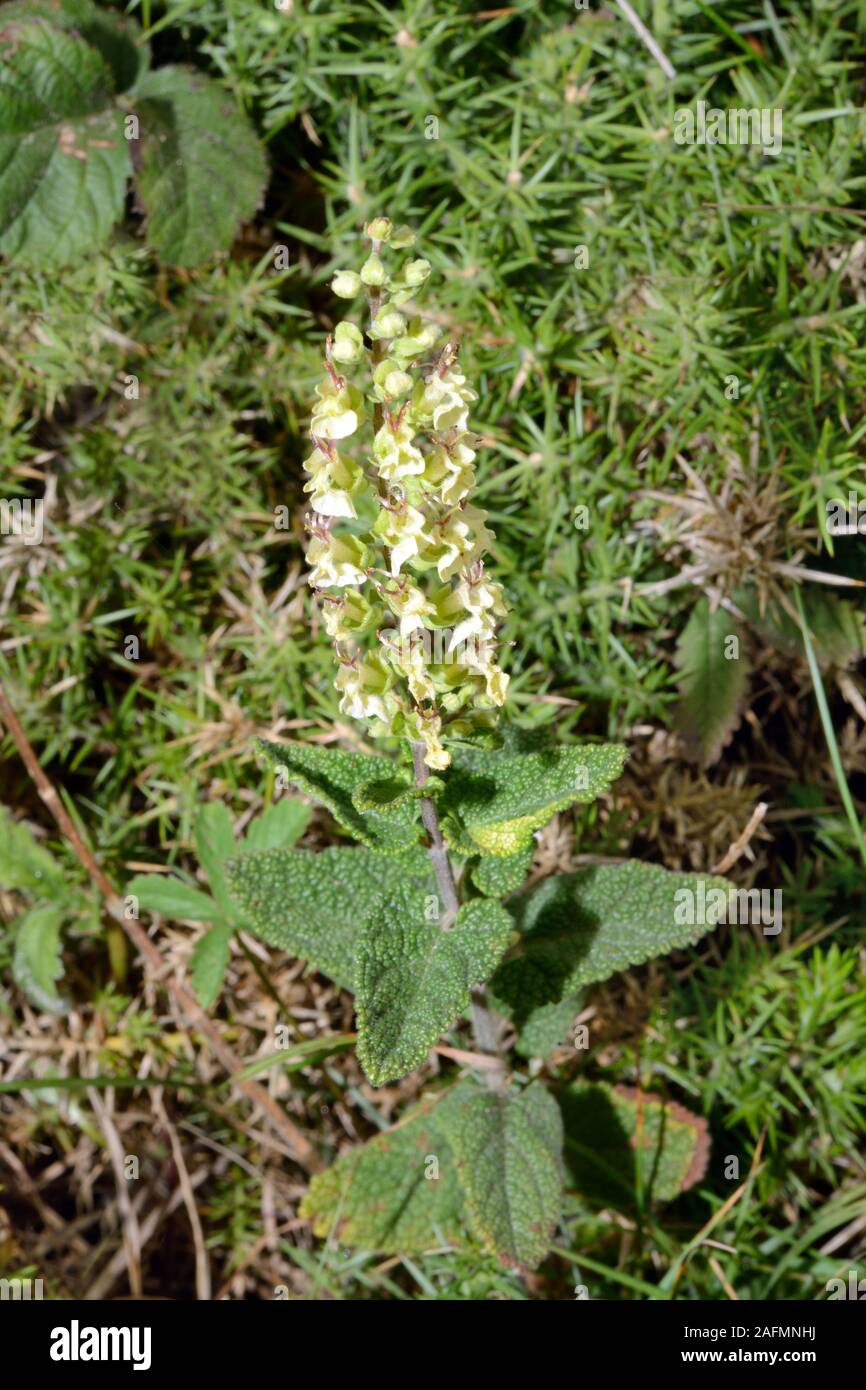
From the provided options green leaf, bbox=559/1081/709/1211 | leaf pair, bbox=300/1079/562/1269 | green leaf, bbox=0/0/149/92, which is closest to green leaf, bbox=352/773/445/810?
leaf pair, bbox=300/1079/562/1269

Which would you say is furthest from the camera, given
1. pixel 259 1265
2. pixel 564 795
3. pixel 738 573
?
pixel 259 1265

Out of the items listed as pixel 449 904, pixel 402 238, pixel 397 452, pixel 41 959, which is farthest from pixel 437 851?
pixel 41 959

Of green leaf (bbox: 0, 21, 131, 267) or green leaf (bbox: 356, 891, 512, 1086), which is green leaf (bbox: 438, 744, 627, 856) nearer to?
green leaf (bbox: 356, 891, 512, 1086)

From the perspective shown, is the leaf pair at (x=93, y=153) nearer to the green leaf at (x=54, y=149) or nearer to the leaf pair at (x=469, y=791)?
the green leaf at (x=54, y=149)

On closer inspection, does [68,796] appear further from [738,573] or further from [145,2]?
[145,2]

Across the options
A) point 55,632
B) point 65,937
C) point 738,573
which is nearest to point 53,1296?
point 65,937
